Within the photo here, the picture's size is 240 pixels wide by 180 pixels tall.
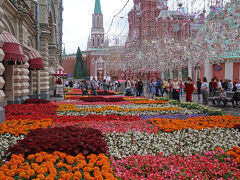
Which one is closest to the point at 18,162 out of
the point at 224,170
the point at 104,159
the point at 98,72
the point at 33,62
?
the point at 104,159

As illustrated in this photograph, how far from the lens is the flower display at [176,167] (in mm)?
4039

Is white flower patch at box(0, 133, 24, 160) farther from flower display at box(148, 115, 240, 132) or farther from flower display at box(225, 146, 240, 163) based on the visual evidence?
flower display at box(225, 146, 240, 163)

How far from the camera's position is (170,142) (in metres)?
6.00

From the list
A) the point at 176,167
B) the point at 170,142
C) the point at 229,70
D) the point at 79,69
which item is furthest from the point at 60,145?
the point at 79,69

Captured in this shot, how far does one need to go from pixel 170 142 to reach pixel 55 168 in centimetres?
309


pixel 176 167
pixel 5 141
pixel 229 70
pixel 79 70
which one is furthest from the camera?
pixel 79 70

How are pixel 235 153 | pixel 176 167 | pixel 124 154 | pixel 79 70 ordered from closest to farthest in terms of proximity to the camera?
pixel 176 167, pixel 235 153, pixel 124 154, pixel 79 70

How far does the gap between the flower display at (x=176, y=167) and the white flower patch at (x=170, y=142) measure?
1.32 ft

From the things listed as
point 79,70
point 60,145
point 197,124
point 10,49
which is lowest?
point 197,124

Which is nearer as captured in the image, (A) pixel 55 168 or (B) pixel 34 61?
(A) pixel 55 168

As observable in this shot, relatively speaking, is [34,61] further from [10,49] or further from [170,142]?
[170,142]

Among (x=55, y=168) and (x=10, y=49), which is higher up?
(x=10, y=49)

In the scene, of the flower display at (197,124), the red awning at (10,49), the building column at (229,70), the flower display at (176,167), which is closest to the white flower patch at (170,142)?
the flower display at (197,124)

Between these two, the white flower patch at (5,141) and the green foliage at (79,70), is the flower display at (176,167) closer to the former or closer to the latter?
the white flower patch at (5,141)
